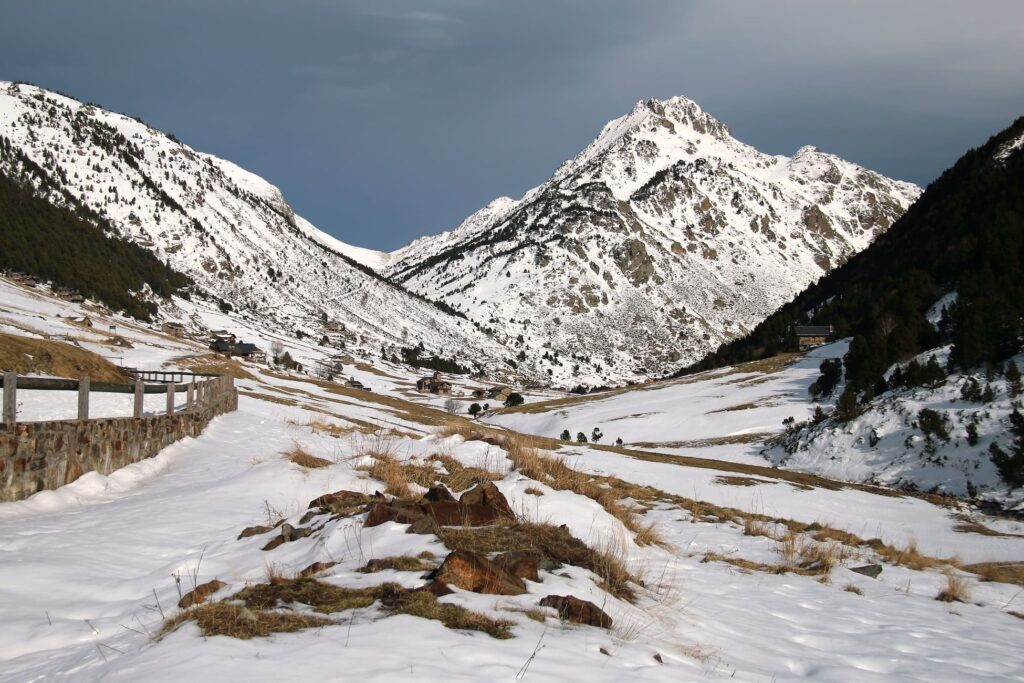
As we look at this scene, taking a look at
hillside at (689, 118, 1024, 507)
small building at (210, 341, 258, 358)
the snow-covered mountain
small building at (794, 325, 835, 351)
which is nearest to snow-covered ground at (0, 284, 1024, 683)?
hillside at (689, 118, 1024, 507)

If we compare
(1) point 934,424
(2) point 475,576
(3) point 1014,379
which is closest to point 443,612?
(2) point 475,576

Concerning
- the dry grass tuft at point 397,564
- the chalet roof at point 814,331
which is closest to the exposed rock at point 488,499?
the dry grass tuft at point 397,564

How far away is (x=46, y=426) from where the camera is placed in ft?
33.8

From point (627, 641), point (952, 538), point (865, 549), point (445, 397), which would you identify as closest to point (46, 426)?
point (627, 641)

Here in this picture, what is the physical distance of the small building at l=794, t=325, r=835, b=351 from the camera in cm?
9325

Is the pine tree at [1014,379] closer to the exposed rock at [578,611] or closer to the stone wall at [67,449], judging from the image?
the exposed rock at [578,611]

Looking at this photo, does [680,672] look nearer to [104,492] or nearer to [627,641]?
[627,641]

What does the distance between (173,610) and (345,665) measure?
7.91ft

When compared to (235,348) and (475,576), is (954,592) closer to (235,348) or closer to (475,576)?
(475,576)

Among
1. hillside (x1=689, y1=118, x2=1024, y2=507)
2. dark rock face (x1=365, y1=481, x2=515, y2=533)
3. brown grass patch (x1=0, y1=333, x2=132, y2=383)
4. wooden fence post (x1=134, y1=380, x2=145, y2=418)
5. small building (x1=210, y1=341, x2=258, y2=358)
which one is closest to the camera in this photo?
dark rock face (x1=365, y1=481, x2=515, y2=533)

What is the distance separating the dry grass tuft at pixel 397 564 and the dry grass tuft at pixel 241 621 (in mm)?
1056

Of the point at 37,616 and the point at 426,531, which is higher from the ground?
the point at 426,531

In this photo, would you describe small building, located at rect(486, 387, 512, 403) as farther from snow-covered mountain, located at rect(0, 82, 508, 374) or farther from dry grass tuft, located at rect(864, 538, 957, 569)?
dry grass tuft, located at rect(864, 538, 957, 569)

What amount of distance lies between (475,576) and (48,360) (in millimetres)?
27384
